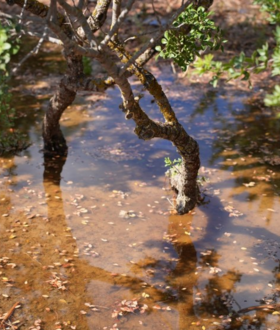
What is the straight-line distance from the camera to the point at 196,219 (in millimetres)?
8031

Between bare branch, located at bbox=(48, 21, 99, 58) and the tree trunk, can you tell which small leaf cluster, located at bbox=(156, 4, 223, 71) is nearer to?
bare branch, located at bbox=(48, 21, 99, 58)

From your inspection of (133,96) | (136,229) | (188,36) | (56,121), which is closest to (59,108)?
(56,121)

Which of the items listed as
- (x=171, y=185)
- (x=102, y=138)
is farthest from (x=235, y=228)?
(x=102, y=138)

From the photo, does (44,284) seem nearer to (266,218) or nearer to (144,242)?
(144,242)

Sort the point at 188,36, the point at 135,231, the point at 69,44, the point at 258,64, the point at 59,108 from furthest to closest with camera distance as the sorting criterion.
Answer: the point at 59,108
the point at 135,231
the point at 188,36
the point at 258,64
the point at 69,44

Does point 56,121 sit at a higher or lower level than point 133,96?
lower

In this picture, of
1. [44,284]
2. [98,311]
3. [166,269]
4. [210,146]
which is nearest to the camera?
[98,311]

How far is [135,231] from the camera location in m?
7.65

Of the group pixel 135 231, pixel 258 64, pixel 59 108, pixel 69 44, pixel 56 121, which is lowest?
pixel 135 231

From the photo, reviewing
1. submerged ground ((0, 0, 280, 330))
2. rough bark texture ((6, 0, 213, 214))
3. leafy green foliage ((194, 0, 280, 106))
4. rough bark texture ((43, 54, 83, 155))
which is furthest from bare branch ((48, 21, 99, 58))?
A: submerged ground ((0, 0, 280, 330))

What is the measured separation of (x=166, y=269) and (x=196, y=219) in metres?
1.35

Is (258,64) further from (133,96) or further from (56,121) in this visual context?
(56,121)

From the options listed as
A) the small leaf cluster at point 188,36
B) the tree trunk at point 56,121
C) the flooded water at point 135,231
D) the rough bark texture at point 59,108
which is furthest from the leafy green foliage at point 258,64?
the tree trunk at point 56,121

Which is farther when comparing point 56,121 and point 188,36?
point 56,121
